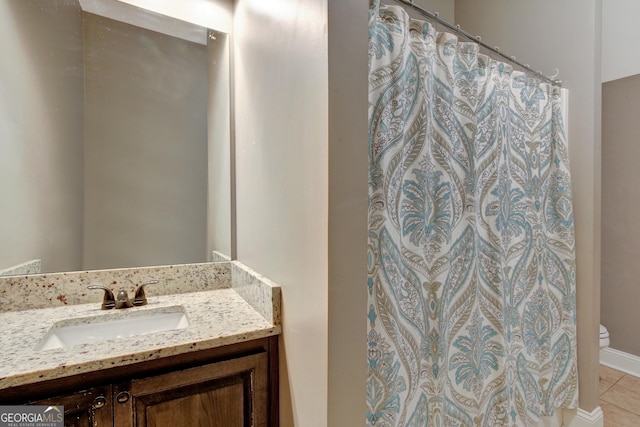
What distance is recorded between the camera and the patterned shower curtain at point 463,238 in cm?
99

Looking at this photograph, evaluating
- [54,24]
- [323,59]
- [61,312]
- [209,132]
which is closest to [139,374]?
[61,312]

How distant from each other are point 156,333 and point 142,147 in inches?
34.5

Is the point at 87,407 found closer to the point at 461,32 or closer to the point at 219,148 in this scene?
the point at 219,148

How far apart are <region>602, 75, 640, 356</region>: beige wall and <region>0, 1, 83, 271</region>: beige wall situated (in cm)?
352

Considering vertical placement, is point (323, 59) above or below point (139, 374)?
above

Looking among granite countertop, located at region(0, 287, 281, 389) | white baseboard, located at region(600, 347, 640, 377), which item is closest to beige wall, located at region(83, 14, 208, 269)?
granite countertop, located at region(0, 287, 281, 389)

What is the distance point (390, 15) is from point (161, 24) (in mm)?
1119

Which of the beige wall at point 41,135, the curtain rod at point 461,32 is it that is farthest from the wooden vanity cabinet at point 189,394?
the curtain rod at point 461,32

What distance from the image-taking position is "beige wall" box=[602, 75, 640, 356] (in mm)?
2262

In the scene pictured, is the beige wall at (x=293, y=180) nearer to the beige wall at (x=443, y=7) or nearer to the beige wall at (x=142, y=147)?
the beige wall at (x=142, y=147)

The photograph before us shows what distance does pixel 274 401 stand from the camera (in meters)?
1.03

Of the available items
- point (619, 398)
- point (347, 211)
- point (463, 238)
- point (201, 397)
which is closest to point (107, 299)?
point (201, 397)

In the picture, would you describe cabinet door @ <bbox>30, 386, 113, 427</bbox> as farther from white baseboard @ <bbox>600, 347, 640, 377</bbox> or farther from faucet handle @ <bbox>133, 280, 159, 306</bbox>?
white baseboard @ <bbox>600, 347, 640, 377</bbox>

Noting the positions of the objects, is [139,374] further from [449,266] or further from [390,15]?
[390,15]
